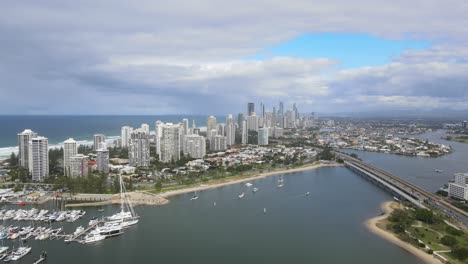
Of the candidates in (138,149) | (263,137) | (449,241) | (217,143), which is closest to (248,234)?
(449,241)

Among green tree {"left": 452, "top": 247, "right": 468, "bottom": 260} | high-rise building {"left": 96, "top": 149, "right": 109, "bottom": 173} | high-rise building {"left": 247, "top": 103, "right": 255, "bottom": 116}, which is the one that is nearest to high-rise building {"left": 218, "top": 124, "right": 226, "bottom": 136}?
high-rise building {"left": 96, "top": 149, "right": 109, "bottom": 173}

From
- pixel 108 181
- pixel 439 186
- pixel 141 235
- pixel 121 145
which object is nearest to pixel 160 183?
pixel 108 181

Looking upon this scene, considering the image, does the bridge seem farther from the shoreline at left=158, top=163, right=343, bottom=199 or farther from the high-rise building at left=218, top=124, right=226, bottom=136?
the high-rise building at left=218, top=124, right=226, bottom=136

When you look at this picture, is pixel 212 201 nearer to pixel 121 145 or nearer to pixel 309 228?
pixel 309 228

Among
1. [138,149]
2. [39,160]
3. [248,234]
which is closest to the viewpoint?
[248,234]

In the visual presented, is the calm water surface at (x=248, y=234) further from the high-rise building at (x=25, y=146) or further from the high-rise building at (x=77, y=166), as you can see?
the high-rise building at (x=25, y=146)

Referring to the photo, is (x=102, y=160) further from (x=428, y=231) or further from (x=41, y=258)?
(x=428, y=231)
